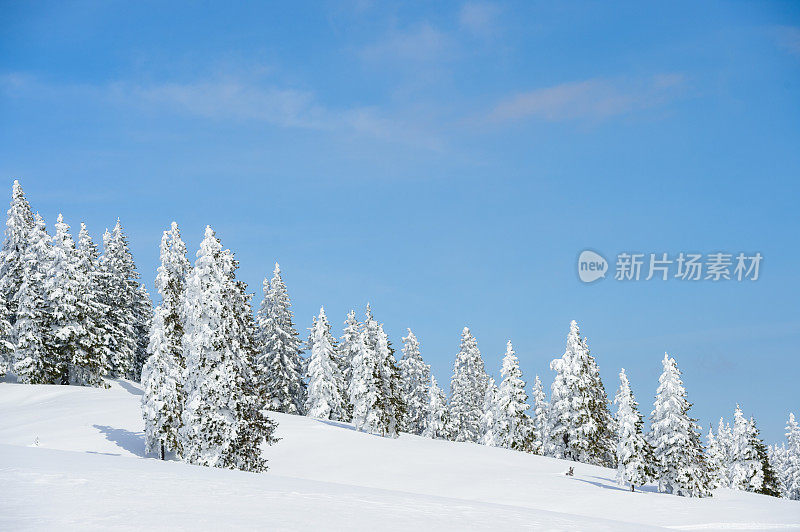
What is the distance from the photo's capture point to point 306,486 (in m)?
15.2

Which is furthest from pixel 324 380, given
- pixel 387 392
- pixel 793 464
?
pixel 793 464

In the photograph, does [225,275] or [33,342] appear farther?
[33,342]

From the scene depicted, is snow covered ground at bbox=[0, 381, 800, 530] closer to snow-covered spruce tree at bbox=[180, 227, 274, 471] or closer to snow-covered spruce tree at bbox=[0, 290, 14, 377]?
snow-covered spruce tree at bbox=[180, 227, 274, 471]

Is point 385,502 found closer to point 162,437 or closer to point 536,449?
point 162,437

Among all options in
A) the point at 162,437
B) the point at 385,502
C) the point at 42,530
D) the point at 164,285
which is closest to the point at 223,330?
the point at 162,437

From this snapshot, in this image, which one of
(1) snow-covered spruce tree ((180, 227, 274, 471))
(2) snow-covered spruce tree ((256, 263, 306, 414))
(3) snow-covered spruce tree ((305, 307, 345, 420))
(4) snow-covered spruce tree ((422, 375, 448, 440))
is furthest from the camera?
(4) snow-covered spruce tree ((422, 375, 448, 440))

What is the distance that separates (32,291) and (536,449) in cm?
5625

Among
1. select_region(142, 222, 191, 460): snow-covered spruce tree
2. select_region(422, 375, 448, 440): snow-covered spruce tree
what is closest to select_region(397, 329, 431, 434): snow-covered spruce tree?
select_region(422, 375, 448, 440): snow-covered spruce tree

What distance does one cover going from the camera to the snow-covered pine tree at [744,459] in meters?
85.3

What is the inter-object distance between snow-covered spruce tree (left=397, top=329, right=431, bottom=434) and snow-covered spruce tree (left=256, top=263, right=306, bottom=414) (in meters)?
15.4

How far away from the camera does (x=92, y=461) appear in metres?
16.1

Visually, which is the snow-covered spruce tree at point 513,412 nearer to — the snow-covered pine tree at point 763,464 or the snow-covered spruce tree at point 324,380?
the snow-covered spruce tree at point 324,380

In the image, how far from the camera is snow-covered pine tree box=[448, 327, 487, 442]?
88.4m

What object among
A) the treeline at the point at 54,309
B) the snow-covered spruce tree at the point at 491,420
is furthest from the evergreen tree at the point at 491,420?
the treeline at the point at 54,309
